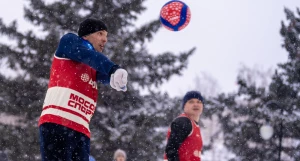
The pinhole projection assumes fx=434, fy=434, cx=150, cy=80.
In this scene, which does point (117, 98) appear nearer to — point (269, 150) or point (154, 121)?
point (154, 121)

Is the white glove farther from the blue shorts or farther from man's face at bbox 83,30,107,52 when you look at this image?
man's face at bbox 83,30,107,52

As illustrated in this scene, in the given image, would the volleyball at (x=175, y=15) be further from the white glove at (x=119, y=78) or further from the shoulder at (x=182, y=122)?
the white glove at (x=119, y=78)

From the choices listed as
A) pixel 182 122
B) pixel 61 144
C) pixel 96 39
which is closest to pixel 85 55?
pixel 96 39

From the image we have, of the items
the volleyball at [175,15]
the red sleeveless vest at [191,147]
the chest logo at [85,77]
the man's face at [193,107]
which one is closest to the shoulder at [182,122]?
the red sleeveless vest at [191,147]

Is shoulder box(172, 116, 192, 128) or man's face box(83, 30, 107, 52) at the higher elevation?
man's face box(83, 30, 107, 52)

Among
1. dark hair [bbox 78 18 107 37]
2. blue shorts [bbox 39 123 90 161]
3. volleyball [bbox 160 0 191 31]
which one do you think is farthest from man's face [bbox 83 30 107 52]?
volleyball [bbox 160 0 191 31]

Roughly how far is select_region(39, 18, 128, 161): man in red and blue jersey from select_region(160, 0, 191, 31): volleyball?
200 inches

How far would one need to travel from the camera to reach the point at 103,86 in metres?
11.4

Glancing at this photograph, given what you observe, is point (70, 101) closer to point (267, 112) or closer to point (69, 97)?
point (69, 97)

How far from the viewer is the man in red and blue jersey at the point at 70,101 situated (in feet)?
9.80

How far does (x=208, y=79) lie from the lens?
44000mm

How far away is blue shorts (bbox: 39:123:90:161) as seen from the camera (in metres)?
2.98

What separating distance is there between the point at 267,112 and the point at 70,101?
9303 millimetres

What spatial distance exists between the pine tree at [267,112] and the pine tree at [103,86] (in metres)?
1.75
